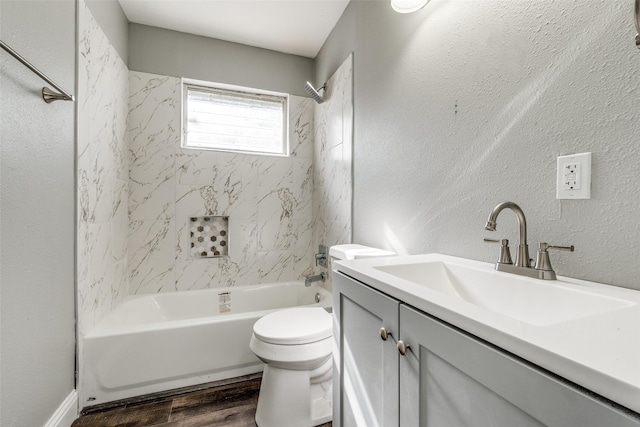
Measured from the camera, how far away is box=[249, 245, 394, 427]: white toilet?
4.51 ft

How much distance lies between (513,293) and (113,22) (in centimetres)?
278

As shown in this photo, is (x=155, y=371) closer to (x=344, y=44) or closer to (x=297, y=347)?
(x=297, y=347)

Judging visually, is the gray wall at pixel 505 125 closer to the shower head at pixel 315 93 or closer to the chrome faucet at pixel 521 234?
the chrome faucet at pixel 521 234

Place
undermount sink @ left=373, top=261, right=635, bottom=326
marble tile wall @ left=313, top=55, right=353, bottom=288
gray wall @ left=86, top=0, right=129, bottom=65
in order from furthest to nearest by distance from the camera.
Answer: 1. marble tile wall @ left=313, top=55, right=353, bottom=288
2. gray wall @ left=86, top=0, right=129, bottom=65
3. undermount sink @ left=373, top=261, right=635, bottom=326

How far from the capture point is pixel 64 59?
139cm

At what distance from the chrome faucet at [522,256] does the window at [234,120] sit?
7.08 ft

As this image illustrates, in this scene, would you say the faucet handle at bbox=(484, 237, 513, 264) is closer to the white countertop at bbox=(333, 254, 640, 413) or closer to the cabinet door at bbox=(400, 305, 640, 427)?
the white countertop at bbox=(333, 254, 640, 413)

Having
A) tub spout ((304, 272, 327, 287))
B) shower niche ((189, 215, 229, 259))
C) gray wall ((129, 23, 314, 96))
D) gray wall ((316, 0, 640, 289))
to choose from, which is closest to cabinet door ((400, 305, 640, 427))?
gray wall ((316, 0, 640, 289))

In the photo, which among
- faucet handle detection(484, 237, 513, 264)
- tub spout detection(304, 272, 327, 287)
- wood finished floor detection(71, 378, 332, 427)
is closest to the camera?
faucet handle detection(484, 237, 513, 264)

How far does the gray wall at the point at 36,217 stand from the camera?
1050mm

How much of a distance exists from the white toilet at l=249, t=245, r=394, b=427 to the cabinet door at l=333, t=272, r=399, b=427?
0.38 m

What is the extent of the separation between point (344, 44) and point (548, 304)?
2122 mm

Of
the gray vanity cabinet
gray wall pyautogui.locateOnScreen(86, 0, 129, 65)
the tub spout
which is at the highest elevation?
gray wall pyautogui.locateOnScreen(86, 0, 129, 65)

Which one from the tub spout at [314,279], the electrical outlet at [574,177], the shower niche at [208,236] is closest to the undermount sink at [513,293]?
the electrical outlet at [574,177]
